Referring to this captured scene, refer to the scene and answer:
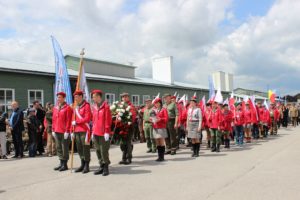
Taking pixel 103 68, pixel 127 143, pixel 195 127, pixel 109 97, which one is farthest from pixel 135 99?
pixel 127 143

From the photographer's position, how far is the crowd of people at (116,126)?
9.23 meters

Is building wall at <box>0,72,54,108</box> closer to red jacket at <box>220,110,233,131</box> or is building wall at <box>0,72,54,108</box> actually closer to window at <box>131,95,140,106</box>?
window at <box>131,95,140,106</box>

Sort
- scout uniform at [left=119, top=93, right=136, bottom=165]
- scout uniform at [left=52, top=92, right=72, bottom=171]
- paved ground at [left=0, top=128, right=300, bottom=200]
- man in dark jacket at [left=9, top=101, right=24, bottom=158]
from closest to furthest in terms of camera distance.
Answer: paved ground at [left=0, top=128, right=300, bottom=200], scout uniform at [left=52, top=92, right=72, bottom=171], scout uniform at [left=119, top=93, right=136, bottom=165], man in dark jacket at [left=9, top=101, right=24, bottom=158]

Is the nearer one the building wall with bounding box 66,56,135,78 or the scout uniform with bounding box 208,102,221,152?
the scout uniform with bounding box 208,102,221,152

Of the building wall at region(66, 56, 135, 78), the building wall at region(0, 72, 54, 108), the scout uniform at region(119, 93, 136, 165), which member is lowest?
the scout uniform at region(119, 93, 136, 165)

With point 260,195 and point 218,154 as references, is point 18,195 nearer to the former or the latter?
point 260,195

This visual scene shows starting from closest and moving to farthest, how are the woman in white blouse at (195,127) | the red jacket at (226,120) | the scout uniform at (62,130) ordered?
the scout uniform at (62,130), the woman in white blouse at (195,127), the red jacket at (226,120)

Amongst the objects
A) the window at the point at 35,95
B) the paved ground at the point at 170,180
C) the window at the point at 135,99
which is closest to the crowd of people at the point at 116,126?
the paved ground at the point at 170,180

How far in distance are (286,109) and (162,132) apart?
67.1 feet

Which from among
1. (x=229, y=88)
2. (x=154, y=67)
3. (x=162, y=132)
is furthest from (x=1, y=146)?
(x=229, y=88)

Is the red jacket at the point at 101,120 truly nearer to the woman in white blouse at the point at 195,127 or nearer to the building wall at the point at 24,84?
the woman in white blouse at the point at 195,127

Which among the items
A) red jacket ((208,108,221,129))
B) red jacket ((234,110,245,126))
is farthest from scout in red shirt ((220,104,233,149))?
red jacket ((234,110,245,126))

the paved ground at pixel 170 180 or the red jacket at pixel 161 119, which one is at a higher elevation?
the red jacket at pixel 161 119

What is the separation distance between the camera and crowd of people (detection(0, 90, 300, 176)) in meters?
9.23
